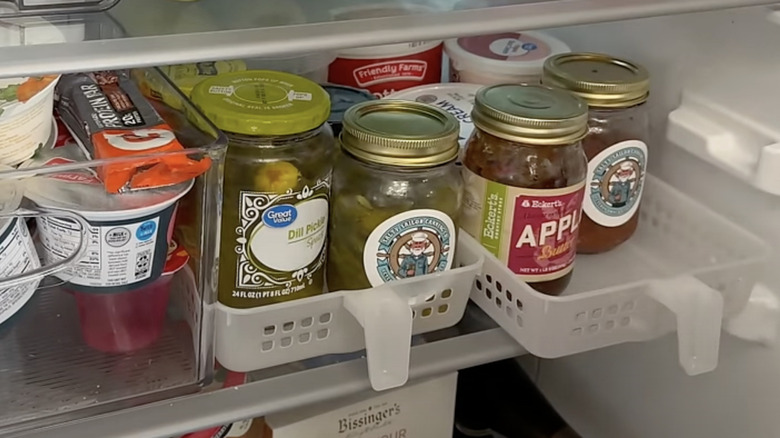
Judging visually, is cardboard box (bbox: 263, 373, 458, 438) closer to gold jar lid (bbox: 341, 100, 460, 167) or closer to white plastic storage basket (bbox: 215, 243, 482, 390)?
white plastic storage basket (bbox: 215, 243, 482, 390)

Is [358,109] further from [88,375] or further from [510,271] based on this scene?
[88,375]

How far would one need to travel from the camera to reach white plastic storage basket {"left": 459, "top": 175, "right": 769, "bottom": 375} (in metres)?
0.93

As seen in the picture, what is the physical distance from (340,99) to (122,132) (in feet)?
1.10

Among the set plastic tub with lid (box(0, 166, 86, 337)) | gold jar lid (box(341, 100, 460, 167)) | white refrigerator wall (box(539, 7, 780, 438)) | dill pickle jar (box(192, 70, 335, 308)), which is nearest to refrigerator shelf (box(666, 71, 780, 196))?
white refrigerator wall (box(539, 7, 780, 438))

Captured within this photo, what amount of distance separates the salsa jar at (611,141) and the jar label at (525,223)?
83 millimetres

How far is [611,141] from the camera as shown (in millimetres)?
1033

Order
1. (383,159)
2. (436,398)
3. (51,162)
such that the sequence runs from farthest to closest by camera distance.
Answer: (436,398)
(383,159)
(51,162)

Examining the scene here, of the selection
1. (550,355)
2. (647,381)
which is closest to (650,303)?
(550,355)

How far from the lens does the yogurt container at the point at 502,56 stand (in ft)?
3.81

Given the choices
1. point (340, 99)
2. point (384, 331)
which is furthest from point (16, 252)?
point (340, 99)

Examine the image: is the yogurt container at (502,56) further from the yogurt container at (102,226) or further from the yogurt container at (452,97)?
the yogurt container at (102,226)

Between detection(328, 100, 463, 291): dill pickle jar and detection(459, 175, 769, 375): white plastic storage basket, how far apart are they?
73 millimetres

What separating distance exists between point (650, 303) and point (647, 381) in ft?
0.84

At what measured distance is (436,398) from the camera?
1.13m
